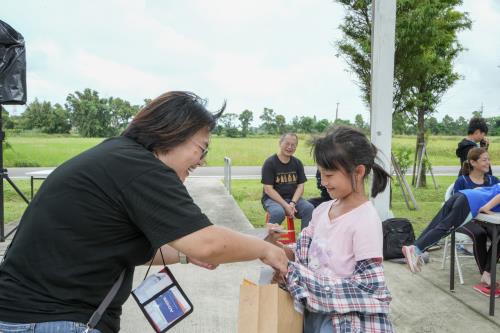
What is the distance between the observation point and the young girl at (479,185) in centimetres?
425

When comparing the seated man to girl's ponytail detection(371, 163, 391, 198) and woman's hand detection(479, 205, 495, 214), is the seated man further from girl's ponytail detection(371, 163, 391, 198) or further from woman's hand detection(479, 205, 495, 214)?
girl's ponytail detection(371, 163, 391, 198)

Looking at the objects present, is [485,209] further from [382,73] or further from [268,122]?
[268,122]

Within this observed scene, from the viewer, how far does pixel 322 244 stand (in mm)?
1844

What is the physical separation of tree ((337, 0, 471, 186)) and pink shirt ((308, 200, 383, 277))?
24.1 feet

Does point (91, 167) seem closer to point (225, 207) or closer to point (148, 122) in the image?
point (148, 122)

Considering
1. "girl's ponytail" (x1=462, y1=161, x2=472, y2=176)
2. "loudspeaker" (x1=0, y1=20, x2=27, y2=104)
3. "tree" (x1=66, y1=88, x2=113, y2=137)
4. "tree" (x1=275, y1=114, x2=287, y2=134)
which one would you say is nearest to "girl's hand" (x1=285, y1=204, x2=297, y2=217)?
"girl's ponytail" (x1=462, y1=161, x2=472, y2=176)

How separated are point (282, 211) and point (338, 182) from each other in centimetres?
378

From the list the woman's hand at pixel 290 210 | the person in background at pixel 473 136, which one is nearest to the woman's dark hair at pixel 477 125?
the person in background at pixel 473 136

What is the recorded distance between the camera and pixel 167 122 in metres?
1.54

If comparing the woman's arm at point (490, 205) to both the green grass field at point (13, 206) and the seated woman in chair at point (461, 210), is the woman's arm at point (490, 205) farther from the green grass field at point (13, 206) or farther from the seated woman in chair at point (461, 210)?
the green grass field at point (13, 206)

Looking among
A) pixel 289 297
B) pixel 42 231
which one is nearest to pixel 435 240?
pixel 289 297

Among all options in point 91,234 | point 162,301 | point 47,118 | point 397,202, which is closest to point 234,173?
point 397,202

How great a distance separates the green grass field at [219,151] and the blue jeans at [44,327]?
58.1ft

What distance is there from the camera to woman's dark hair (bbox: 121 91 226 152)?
5.03 feet
